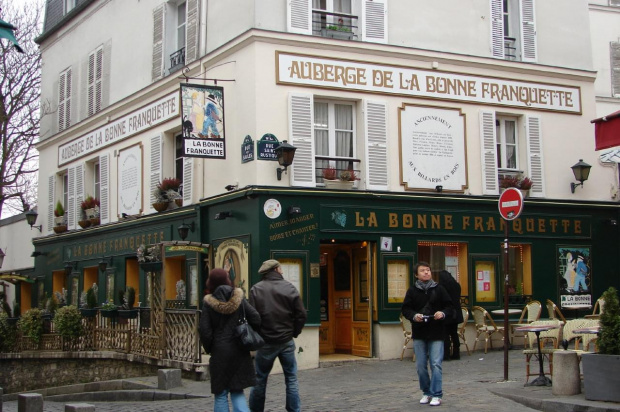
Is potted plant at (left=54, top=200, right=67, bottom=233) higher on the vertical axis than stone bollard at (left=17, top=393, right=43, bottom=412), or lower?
higher

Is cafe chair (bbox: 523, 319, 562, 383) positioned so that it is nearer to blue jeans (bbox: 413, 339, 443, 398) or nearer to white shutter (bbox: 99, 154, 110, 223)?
blue jeans (bbox: 413, 339, 443, 398)

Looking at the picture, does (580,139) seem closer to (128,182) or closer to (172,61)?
(172,61)

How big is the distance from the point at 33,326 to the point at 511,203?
43.3 feet

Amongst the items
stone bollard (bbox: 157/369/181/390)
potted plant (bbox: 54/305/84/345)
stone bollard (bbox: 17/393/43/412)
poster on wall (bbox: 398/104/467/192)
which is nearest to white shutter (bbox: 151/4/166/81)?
potted plant (bbox: 54/305/84/345)

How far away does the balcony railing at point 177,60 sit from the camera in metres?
19.6

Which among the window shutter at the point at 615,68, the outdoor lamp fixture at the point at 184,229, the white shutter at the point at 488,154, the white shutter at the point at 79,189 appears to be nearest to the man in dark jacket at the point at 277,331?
the outdoor lamp fixture at the point at 184,229

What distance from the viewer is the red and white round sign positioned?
41.8 feet

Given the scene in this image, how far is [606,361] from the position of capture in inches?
390

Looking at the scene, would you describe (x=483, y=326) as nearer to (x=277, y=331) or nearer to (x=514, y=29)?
(x=514, y=29)

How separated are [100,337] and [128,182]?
4221 millimetres

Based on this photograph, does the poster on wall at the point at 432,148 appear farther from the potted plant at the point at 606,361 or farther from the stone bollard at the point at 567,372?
the potted plant at the point at 606,361

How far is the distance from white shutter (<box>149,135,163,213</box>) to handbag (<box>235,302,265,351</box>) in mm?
11438

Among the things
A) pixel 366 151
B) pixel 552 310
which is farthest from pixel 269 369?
pixel 552 310

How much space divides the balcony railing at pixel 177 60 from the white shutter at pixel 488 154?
6.74 meters
